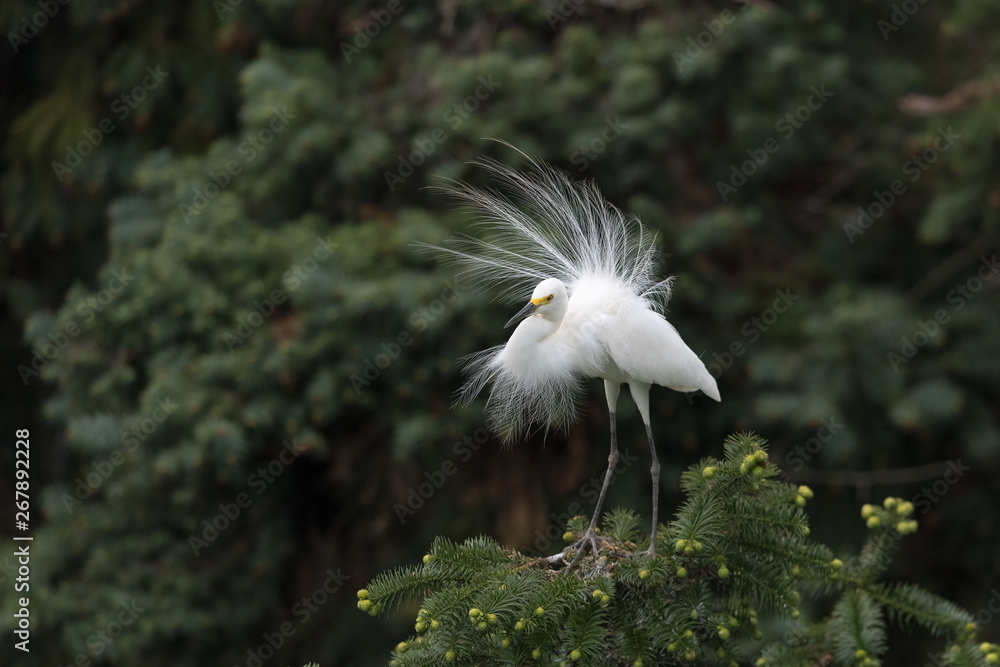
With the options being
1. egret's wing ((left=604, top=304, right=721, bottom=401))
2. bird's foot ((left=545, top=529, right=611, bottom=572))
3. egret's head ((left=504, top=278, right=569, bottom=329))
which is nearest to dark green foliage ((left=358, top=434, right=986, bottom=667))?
bird's foot ((left=545, top=529, right=611, bottom=572))

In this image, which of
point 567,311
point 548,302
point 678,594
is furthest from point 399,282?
point 678,594

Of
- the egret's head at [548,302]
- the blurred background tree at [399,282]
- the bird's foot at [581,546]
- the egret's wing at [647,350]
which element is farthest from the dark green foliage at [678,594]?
the blurred background tree at [399,282]

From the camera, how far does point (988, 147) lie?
131 inches

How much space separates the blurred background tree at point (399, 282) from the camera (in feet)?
10.5

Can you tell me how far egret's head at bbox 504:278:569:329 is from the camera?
5.47 feet

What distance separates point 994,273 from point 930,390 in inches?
34.8

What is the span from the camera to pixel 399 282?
3.13 metres

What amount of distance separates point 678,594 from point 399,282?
1736 millimetres

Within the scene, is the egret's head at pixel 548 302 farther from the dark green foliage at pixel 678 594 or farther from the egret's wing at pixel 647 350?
the dark green foliage at pixel 678 594

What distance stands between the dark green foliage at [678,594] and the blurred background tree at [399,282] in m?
1.33

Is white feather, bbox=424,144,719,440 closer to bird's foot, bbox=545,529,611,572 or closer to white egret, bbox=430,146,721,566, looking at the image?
white egret, bbox=430,146,721,566

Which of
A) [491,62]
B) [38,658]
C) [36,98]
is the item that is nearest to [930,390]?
[491,62]

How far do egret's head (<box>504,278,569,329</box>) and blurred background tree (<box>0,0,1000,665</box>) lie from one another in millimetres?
1331

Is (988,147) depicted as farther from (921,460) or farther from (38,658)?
(38,658)
